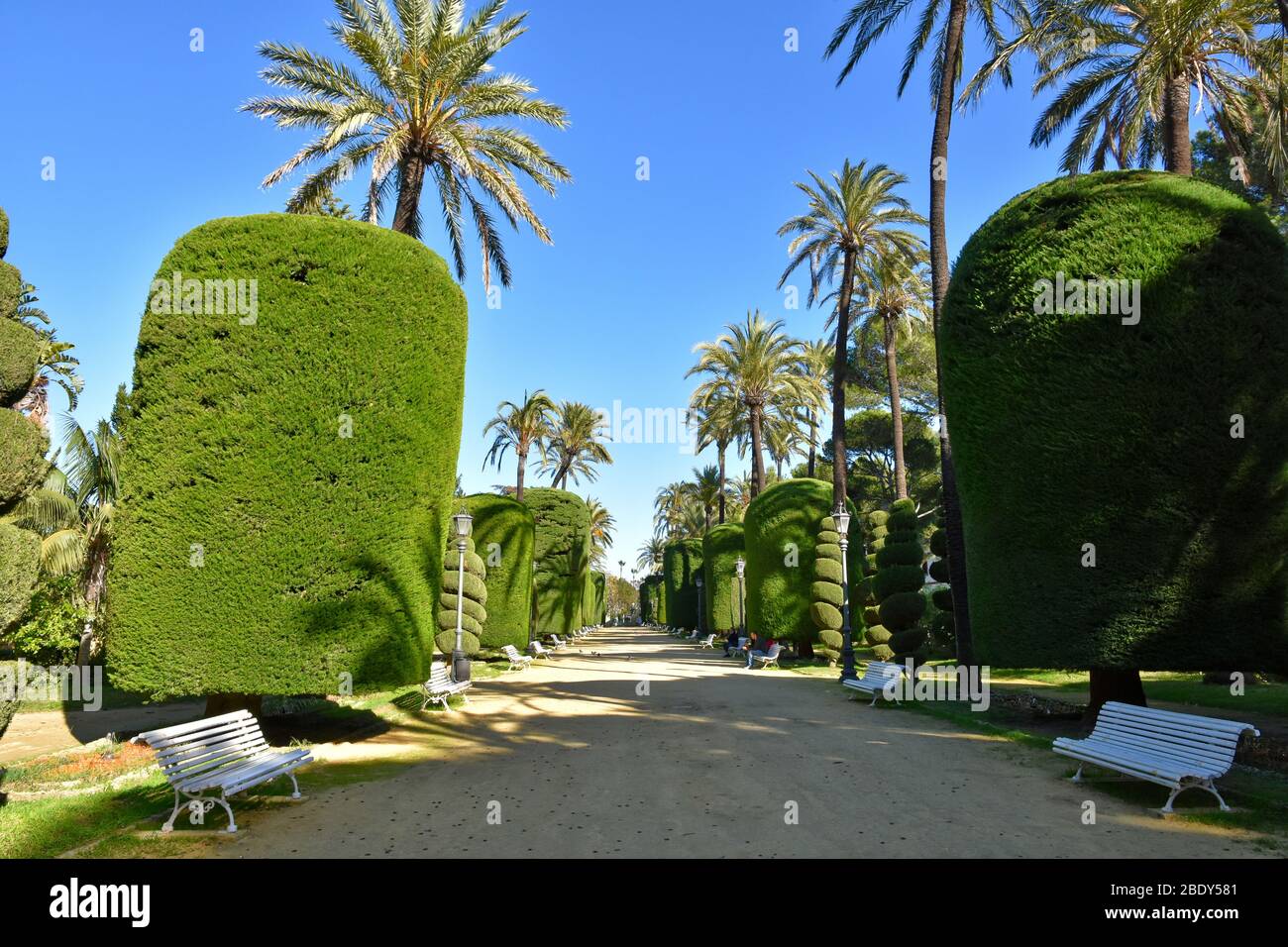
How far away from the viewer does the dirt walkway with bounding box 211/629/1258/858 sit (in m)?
5.50

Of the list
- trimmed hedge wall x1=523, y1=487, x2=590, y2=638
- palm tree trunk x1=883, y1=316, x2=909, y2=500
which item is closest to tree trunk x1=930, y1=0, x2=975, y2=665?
palm tree trunk x1=883, y1=316, x2=909, y2=500

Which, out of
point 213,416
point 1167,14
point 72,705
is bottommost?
point 72,705

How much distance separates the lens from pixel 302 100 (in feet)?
47.4

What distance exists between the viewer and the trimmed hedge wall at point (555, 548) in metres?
30.9

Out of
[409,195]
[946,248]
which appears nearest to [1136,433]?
[946,248]

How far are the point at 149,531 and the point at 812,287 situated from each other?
22.6m

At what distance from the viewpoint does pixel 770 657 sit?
73.2 ft

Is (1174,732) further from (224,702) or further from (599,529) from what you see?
(599,529)

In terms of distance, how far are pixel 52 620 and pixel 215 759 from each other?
11.1m

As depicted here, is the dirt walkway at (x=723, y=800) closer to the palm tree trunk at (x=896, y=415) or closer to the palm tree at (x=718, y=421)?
the palm tree trunk at (x=896, y=415)

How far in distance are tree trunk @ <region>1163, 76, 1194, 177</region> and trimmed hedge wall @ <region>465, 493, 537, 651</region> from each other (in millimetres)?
19025

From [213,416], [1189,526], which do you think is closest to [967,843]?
[1189,526]

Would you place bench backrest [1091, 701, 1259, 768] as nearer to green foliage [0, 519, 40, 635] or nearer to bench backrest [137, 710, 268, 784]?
bench backrest [137, 710, 268, 784]
